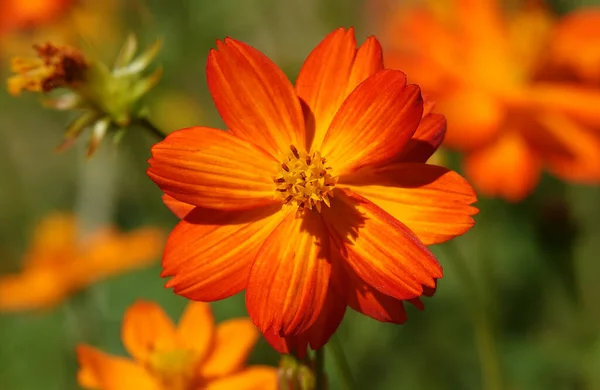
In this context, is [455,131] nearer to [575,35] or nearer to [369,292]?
[575,35]

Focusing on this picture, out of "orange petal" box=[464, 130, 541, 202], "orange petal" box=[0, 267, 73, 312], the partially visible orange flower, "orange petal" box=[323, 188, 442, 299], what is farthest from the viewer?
the partially visible orange flower

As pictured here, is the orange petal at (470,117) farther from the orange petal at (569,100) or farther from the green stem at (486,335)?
the green stem at (486,335)

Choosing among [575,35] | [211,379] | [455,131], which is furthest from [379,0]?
[211,379]

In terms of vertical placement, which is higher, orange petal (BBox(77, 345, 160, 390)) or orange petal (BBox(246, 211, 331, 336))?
orange petal (BBox(246, 211, 331, 336))

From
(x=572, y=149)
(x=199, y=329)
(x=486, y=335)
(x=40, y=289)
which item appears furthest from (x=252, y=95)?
(x=40, y=289)

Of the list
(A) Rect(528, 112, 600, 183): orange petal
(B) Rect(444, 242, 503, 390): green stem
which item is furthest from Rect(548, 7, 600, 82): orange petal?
(B) Rect(444, 242, 503, 390): green stem

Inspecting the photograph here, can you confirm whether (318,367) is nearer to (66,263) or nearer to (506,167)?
(506,167)

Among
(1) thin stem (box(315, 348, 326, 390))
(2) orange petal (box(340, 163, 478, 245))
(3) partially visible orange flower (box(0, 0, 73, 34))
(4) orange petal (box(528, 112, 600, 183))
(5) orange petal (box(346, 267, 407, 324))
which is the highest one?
(2) orange petal (box(340, 163, 478, 245))

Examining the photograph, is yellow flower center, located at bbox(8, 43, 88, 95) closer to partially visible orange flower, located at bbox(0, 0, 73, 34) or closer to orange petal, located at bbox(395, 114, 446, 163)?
orange petal, located at bbox(395, 114, 446, 163)
